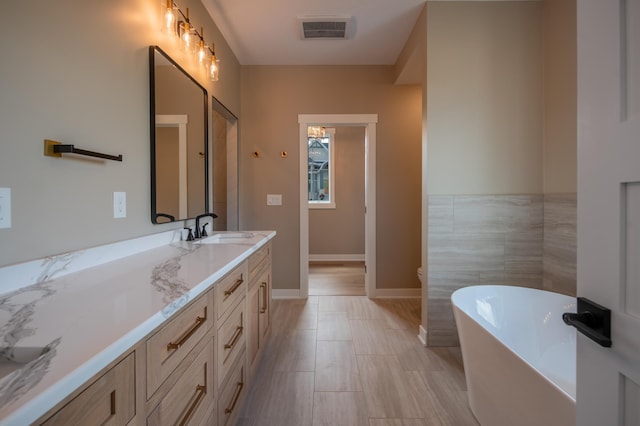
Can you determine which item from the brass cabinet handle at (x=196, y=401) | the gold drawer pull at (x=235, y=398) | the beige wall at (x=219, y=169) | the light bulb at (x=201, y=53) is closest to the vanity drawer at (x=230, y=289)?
the brass cabinet handle at (x=196, y=401)

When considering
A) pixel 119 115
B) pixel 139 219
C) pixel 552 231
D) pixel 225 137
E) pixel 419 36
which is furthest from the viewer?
pixel 225 137

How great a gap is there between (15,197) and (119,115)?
2.01ft

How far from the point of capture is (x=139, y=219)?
1.47 m

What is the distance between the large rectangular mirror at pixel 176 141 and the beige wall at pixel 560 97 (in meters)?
2.66

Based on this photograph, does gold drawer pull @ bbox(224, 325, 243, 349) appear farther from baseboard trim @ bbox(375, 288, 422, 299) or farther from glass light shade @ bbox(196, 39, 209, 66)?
baseboard trim @ bbox(375, 288, 422, 299)

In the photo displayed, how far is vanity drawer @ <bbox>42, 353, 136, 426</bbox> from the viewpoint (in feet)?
1.57

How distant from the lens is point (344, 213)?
5.43m

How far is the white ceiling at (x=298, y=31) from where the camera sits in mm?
2305

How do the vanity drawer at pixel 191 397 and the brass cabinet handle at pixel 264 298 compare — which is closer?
the vanity drawer at pixel 191 397

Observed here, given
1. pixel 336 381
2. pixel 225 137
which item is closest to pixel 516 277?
pixel 336 381

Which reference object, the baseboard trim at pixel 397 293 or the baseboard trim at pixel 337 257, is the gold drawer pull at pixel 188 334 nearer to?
the baseboard trim at pixel 397 293

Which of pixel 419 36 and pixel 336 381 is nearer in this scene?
pixel 336 381

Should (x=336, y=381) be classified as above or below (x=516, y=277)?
below

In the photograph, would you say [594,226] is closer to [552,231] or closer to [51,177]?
[51,177]
